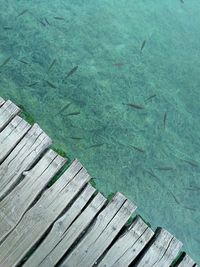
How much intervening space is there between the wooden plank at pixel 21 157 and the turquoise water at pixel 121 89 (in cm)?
161

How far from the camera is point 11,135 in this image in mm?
3381

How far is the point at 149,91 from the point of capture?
6.02 metres

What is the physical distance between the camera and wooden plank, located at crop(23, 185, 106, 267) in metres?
3.00

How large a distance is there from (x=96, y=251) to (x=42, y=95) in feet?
9.05

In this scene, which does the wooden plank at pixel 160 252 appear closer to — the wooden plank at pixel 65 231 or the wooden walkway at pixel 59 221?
the wooden walkway at pixel 59 221

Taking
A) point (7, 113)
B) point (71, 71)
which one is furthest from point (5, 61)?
point (7, 113)

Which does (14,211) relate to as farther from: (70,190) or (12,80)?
(12,80)

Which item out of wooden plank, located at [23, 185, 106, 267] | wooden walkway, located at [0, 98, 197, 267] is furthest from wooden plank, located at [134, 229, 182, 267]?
wooden plank, located at [23, 185, 106, 267]

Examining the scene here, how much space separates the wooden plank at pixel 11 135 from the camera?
3.31 metres

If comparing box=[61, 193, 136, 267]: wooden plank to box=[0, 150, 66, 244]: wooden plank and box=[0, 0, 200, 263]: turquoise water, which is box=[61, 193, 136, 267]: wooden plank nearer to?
box=[0, 150, 66, 244]: wooden plank

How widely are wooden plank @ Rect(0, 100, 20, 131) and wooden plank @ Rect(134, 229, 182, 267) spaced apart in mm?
1487

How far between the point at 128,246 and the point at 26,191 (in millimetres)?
871

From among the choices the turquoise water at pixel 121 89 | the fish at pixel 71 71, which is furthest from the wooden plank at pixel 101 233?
the fish at pixel 71 71

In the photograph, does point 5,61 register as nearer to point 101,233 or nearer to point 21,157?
point 21,157
